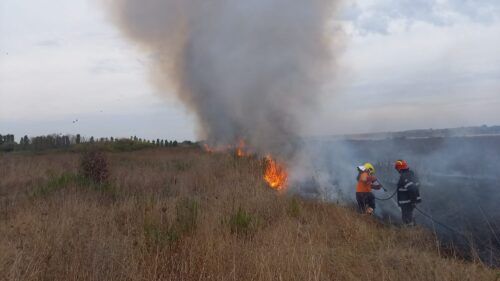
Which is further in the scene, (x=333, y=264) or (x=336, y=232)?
(x=336, y=232)

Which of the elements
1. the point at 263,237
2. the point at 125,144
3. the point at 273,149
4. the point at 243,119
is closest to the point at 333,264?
the point at 263,237

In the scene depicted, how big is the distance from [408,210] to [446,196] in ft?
19.5

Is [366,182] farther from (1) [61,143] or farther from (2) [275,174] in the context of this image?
(1) [61,143]

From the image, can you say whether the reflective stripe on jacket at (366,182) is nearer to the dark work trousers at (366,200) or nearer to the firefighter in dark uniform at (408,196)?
the dark work trousers at (366,200)

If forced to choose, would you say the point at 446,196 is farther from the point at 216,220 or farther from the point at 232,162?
the point at 216,220

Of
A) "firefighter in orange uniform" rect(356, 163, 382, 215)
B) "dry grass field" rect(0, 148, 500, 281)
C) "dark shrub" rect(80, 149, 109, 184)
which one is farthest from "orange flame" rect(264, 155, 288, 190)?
"dark shrub" rect(80, 149, 109, 184)

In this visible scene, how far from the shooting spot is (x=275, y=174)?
14602mm

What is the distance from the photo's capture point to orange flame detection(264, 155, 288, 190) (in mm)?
13407

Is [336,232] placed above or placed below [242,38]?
below

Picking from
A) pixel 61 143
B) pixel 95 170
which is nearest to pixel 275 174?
pixel 95 170

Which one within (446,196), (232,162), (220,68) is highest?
(220,68)

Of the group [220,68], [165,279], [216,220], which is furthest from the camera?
[220,68]

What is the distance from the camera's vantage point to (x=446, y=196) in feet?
50.9

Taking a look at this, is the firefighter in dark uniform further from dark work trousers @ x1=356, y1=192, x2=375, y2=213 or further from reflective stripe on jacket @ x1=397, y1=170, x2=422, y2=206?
dark work trousers @ x1=356, y1=192, x2=375, y2=213
